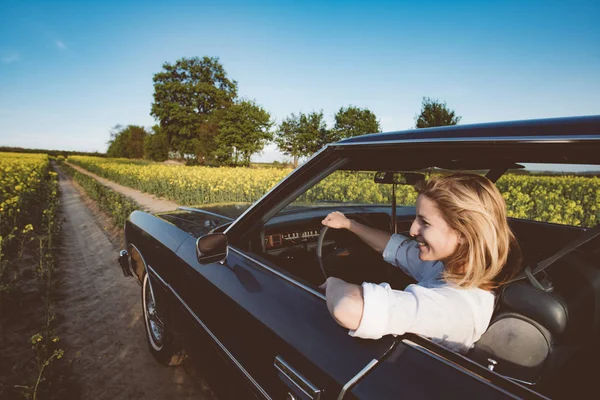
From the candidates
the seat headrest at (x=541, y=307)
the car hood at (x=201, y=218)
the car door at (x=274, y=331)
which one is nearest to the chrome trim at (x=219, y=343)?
the car door at (x=274, y=331)

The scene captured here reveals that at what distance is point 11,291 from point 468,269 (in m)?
5.06

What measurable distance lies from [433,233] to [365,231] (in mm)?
900

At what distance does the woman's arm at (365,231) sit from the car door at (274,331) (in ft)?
2.04

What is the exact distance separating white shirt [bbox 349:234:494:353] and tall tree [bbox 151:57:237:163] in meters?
47.4

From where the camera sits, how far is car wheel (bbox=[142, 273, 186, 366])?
2.59 m

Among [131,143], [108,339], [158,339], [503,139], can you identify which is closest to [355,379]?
[503,139]

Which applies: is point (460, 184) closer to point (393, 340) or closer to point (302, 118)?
point (393, 340)

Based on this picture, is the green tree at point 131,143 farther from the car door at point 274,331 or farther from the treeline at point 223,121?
the car door at point 274,331

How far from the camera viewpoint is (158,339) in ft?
9.10

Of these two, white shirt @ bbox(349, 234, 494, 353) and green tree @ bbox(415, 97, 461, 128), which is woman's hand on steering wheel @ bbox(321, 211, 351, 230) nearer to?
white shirt @ bbox(349, 234, 494, 353)

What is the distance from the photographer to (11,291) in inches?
149

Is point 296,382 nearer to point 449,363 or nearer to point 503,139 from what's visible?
point 449,363

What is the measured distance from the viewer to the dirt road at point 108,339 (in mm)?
2494

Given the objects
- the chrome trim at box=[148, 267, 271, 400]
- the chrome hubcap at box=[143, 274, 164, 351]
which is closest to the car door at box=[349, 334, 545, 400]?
the chrome trim at box=[148, 267, 271, 400]
